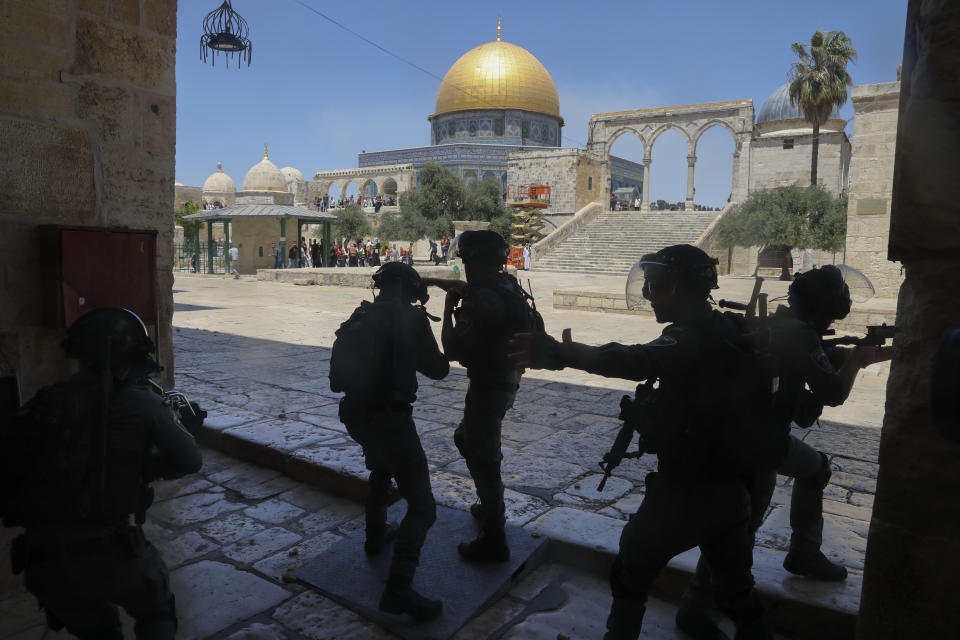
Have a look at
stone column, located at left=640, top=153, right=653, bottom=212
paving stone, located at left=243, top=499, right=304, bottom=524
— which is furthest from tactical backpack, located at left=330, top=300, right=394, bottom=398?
stone column, located at left=640, top=153, right=653, bottom=212

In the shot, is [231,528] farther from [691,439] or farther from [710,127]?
[710,127]

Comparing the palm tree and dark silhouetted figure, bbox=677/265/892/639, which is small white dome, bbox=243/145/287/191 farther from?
dark silhouetted figure, bbox=677/265/892/639

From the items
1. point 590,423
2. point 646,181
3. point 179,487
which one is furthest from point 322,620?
point 646,181

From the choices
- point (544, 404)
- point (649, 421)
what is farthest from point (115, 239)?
point (544, 404)

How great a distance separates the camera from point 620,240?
27.3 metres

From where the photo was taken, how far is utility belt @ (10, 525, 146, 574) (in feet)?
5.56

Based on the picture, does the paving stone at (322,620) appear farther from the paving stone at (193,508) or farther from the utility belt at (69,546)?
the paving stone at (193,508)

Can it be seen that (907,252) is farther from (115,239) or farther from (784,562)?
(115,239)

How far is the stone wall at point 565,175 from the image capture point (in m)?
35.9

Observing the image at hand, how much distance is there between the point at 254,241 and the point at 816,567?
2376cm

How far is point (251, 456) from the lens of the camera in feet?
13.5

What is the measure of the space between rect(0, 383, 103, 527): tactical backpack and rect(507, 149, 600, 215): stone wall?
35562mm

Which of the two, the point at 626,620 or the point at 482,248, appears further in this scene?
the point at 482,248

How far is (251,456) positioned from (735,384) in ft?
10.5
